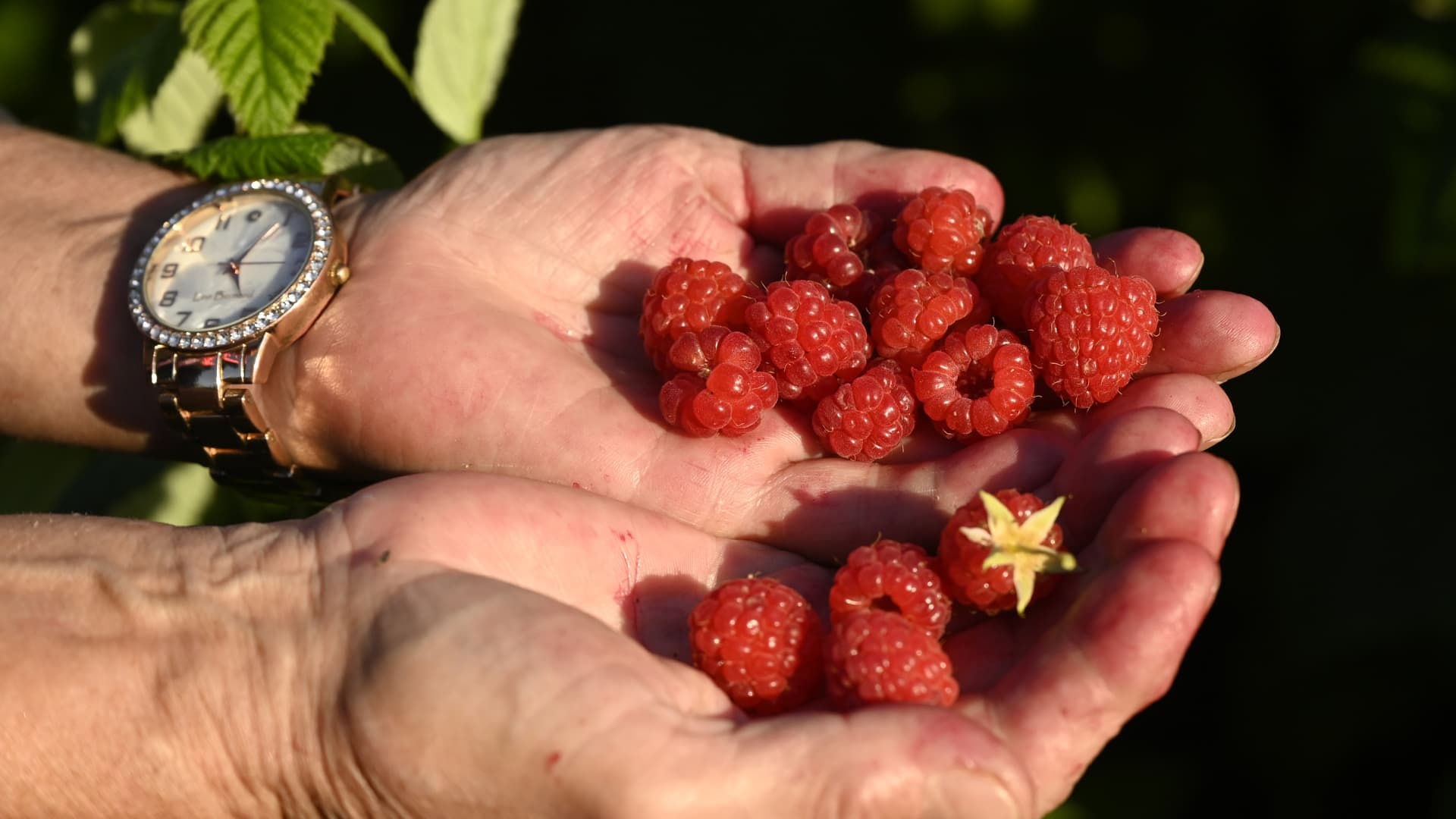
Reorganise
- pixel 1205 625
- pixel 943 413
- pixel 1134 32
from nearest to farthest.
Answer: pixel 943 413, pixel 1205 625, pixel 1134 32

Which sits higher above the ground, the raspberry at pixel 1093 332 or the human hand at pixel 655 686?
the raspberry at pixel 1093 332

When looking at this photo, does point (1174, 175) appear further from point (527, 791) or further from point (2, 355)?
point (2, 355)

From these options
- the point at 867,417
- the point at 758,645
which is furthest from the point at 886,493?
the point at 758,645

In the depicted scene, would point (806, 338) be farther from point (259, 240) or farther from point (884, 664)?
point (259, 240)

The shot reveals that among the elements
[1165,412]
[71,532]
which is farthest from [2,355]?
[1165,412]

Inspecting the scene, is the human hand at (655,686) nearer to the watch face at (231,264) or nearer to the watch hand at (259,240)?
the watch face at (231,264)

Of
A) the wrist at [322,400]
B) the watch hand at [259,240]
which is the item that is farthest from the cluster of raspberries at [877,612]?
the watch hand at [259,240]

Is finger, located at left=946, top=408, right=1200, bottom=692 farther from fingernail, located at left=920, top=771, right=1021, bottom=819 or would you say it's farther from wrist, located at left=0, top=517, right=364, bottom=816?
wrist, located at left=0, top=517, right=364, bottom=816
